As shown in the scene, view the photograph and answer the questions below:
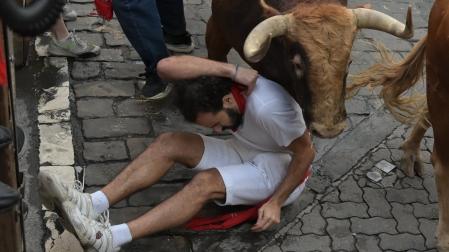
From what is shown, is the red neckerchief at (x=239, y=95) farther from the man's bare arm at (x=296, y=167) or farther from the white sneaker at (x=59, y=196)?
the white sneaker at (x=59, y=196)

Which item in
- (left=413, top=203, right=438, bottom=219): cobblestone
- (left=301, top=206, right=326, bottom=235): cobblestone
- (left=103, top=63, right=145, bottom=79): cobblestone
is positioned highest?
(left=103, top=63, right=145, bottom=79): cobblestone

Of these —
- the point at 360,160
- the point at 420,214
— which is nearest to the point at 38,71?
the point at 360,160

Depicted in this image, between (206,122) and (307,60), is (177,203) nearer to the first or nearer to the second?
(206,122)

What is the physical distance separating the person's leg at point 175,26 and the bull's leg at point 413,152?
6.04 feet

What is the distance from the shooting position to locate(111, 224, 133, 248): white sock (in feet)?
10.3

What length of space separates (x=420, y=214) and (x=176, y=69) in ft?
5.49

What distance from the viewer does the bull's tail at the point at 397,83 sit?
3.93 m

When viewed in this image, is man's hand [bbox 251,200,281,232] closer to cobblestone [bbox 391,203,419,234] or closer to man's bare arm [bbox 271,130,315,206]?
man's bare arm [bbox 271,130,315,206]

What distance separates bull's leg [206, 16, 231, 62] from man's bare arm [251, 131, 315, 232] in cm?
104

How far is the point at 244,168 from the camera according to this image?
138 inches

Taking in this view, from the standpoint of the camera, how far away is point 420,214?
3.88m

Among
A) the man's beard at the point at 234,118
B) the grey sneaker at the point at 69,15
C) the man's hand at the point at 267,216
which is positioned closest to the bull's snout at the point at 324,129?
the man's beard at the point at 234,118

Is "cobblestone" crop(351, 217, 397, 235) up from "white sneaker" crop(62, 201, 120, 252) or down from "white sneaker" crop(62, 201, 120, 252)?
down

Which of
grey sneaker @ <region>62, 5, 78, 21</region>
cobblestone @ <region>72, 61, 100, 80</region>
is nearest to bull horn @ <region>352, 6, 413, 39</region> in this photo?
cobblestone @ <region>72, 61, 100, 80</region>
